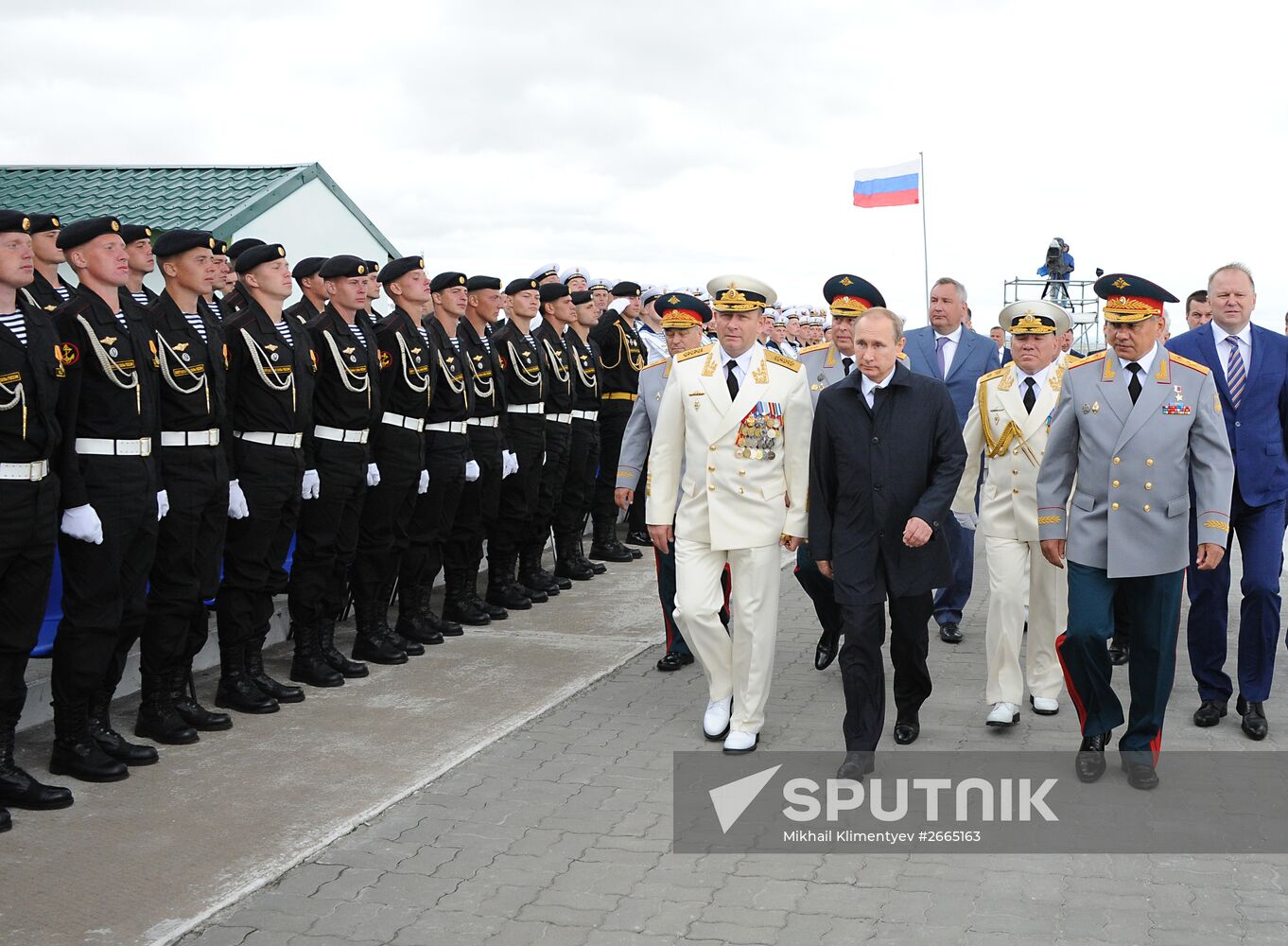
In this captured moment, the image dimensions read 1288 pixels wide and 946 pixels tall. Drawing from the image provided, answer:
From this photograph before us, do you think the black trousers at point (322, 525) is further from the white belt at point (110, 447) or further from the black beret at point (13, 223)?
the black beret at point (13, 223)

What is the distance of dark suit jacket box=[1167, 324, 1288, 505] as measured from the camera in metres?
6.01

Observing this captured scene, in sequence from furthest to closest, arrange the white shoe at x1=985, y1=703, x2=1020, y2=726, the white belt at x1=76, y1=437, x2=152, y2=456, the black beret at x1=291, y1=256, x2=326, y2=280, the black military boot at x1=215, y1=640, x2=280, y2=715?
the black beret at x1=291, y1=256, x2=326, y2=280 < the black military boot at x1=215, y1=640, x2=280, y2=715 < the white shoe at x1=985, y1=703, x2=1020, y2=726 < the white belt at x1=76, y1=437, x2=152, y2=456

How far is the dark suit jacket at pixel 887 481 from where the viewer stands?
5418 mm

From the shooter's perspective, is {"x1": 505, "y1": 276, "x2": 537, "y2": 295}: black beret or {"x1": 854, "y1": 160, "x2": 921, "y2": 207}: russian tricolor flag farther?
{"x1": 854, "y1": 160, "x2": 921, "y2": 207}: russian tricolor flag

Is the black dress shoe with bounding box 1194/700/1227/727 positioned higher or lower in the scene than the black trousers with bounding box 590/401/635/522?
lower

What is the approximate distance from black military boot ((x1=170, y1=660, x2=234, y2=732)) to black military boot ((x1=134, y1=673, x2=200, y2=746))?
0.16ft

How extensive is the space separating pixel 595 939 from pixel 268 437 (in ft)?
11.2

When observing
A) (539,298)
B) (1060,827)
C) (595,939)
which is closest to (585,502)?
(539,298)

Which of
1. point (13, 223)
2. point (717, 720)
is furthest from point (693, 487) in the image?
point (13, 223)

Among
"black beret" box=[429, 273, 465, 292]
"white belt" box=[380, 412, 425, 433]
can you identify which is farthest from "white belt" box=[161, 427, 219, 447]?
"black beret" box=[429, 273, 465, 292]

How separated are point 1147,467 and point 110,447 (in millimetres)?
4102

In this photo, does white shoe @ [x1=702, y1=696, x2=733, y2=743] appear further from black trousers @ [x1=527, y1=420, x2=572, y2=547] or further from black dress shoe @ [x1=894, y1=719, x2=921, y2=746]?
black trousers @ [x1=527, y1=420, x2=572, y2=547]

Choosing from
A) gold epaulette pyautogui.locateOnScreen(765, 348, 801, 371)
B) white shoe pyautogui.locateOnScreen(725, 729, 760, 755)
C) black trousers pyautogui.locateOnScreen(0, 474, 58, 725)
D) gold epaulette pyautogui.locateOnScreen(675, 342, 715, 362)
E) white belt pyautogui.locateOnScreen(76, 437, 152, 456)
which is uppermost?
gold epaulette pyautogui.locateOnScreen(675, 342, 715, 362)

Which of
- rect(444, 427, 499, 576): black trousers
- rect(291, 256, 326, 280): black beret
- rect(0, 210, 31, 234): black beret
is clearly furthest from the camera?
rect(444, 427, 499, 576): black trousers
